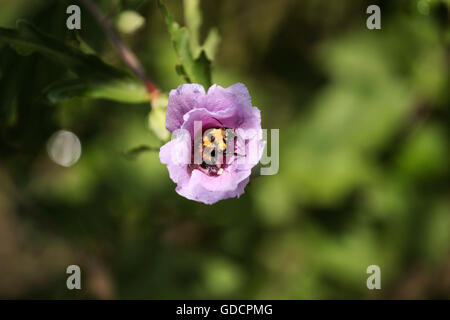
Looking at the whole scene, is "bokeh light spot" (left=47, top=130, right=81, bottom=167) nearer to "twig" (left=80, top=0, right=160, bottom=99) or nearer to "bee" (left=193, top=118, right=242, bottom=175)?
"twig" (left=80, top=0, right=160, bottom=99)

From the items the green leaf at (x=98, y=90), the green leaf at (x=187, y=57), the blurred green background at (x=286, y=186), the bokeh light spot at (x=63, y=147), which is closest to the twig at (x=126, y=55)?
the green leaf at (x=98, y=90)

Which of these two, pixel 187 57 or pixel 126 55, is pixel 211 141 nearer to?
pixel 187 57

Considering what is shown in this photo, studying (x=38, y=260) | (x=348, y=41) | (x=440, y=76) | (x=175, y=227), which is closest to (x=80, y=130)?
(x=175, y=227)

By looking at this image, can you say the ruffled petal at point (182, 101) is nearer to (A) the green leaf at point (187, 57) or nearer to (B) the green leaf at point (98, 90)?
(A) the green leaf at point (187, 57)

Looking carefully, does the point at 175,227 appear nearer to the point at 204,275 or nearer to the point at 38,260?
the point at 204,275

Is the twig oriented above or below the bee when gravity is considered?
above

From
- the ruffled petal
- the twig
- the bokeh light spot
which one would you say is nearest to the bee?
the ruffled petal
